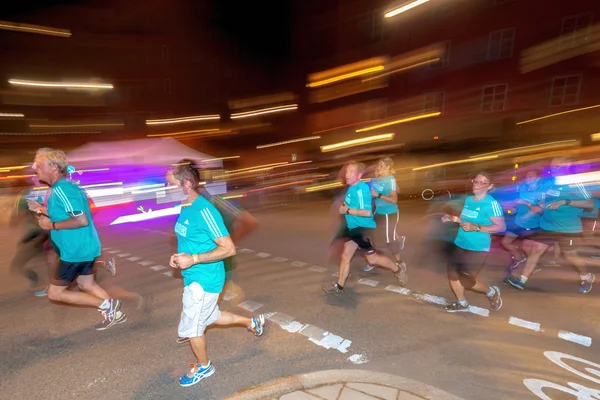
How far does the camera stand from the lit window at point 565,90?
17828 mm

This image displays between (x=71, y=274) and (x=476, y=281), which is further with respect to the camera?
(x=476, y=281)

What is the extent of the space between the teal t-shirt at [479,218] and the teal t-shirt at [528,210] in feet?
6.04

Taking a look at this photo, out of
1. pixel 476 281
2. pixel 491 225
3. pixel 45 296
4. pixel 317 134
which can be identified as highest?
pixel 317 134

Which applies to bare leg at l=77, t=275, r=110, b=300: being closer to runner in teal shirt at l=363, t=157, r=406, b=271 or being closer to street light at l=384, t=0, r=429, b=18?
runner in teal shirt at l=363, t=157, r=406, b=271

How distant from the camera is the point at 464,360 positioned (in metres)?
3.05

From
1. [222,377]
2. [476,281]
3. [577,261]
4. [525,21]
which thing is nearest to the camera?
[222,377]

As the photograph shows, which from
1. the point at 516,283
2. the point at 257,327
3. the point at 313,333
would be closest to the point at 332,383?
the point at 313,333

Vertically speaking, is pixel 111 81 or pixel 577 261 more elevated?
pixel 111 81

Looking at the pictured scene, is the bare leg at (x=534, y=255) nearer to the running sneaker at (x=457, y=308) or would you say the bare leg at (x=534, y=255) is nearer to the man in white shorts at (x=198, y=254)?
the running sneaker at (x=457, y=308)

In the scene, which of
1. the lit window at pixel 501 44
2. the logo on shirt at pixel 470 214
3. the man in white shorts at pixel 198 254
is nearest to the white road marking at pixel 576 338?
the logo on shirt at pixel 470 214

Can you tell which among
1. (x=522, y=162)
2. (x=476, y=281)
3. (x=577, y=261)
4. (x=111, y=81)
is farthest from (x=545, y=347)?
(x=111, y=81)

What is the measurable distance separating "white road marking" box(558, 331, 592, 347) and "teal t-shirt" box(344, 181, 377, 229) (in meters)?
2.44

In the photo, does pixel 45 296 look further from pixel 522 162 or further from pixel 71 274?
pixel 522 162

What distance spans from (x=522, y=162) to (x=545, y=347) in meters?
17.2
